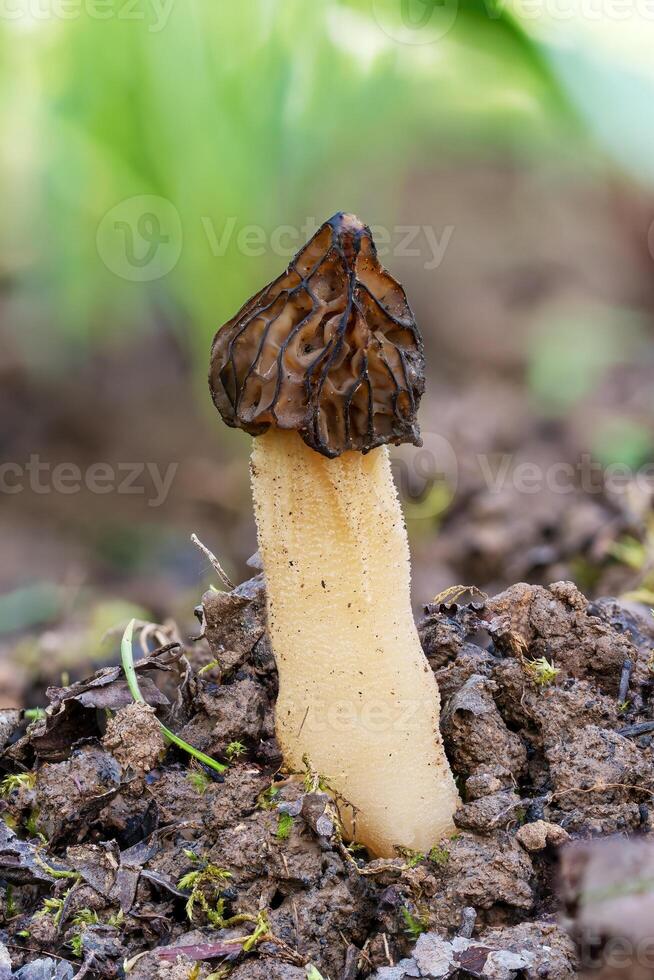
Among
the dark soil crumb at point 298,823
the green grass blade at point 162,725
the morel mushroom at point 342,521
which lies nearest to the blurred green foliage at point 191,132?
the green grass blade at point 162,725

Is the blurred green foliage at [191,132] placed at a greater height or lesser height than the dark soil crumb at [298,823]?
greater

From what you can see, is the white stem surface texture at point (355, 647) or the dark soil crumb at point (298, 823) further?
the white stem surface texture at point (355, 647)

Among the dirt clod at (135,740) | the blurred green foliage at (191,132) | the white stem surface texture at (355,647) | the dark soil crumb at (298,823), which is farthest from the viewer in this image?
the blurred green foliage at (191,132)

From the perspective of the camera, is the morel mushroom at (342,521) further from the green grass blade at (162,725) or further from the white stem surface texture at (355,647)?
the green grass blade at (162,725)

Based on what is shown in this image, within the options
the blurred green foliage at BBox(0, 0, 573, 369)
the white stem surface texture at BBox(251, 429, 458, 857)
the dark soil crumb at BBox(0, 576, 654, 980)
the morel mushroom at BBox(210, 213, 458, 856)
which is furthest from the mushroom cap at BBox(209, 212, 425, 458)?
the blurred green foliage at BBox(0, 0, 573, 369)

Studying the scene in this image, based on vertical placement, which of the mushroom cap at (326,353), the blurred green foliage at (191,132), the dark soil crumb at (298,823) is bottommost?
the dark soil crumb at (298,823)

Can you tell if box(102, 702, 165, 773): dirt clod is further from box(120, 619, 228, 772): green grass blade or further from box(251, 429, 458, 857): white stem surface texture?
box(251, 429, 458, 857): white stem surface texture
